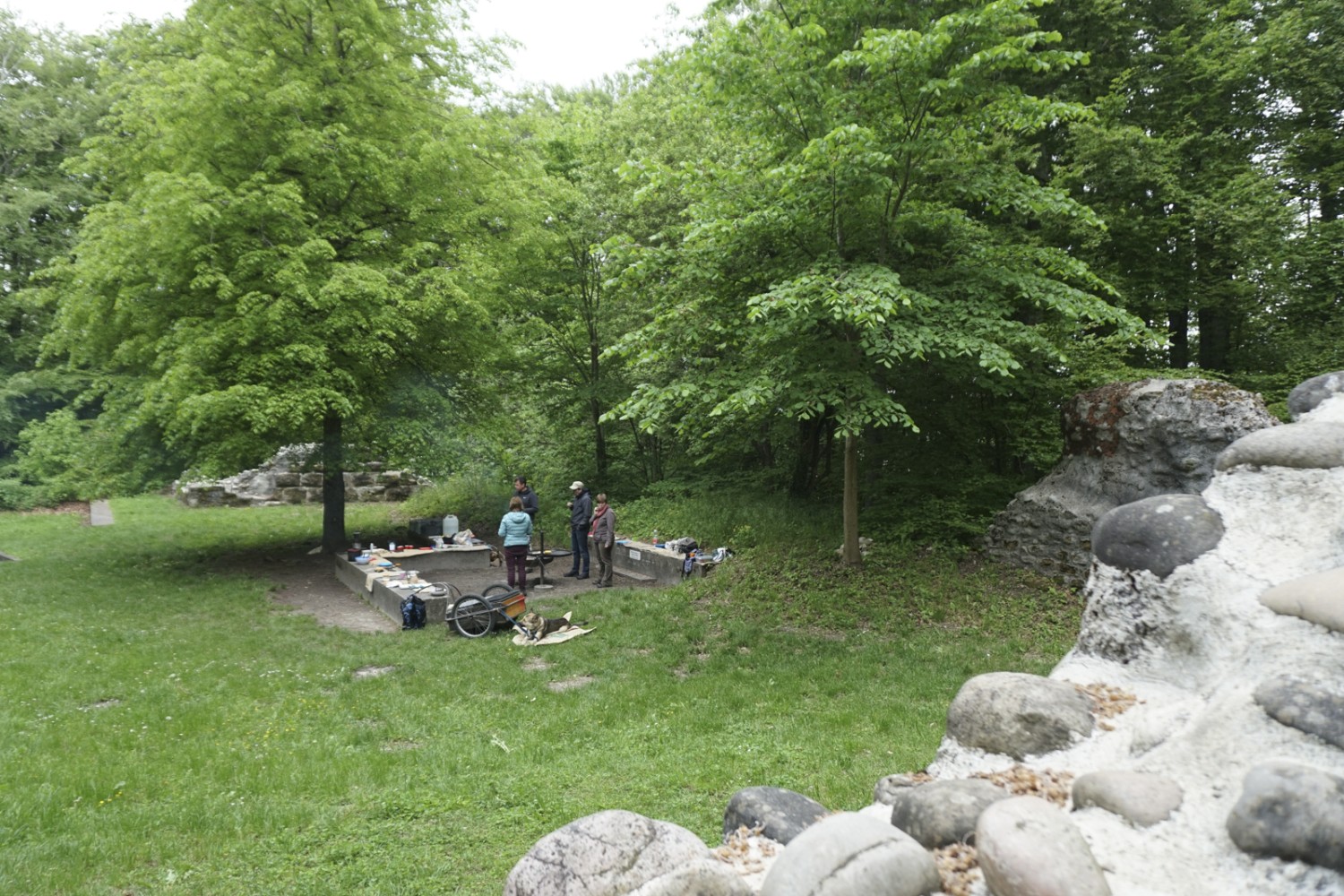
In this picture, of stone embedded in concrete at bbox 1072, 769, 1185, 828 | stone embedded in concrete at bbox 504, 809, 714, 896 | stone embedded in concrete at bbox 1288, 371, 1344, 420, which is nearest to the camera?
stone embedded in concrete at bbox 1072, 769, 1185, 828

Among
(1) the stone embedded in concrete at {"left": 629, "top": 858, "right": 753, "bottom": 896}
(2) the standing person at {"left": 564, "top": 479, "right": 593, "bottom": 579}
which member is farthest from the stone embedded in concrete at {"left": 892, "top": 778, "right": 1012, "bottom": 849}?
(2) the standing person at {"left": 564, "top": 479, "right": 593, "bottom": 579}

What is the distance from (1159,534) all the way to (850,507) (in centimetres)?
688

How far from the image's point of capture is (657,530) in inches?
632

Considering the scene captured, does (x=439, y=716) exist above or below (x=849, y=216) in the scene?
below

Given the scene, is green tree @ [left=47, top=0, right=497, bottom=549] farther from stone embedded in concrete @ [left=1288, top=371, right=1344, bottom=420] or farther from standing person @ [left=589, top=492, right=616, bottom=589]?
stone embedded in concrete @ [left=1288, top=371, right=1344, bottom=420]

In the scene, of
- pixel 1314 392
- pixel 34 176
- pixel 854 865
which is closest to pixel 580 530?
pixel 1314 392

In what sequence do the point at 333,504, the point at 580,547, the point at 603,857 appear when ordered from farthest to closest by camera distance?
the point at 333,504 < the point at 580,547 < the point at 603,857

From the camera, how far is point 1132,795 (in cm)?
321

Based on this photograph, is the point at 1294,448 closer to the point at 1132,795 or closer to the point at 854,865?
the point at 1132,795

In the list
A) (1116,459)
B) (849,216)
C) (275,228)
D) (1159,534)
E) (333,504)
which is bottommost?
(333,504)

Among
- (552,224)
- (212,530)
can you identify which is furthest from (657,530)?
(212,530)

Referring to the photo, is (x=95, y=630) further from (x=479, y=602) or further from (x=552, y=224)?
(x=552, y=224)

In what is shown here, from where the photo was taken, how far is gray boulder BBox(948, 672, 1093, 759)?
13.0ft

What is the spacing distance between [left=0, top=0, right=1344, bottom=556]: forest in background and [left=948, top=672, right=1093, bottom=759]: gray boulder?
4.40 m
